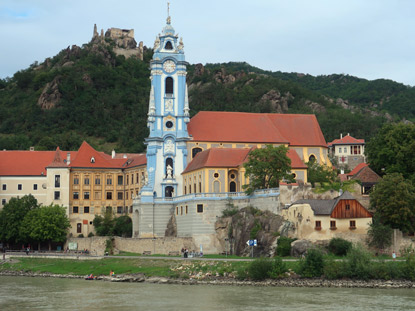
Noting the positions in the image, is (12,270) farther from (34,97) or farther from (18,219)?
(34,97)

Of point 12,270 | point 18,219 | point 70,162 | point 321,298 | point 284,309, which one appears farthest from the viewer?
point 70,162

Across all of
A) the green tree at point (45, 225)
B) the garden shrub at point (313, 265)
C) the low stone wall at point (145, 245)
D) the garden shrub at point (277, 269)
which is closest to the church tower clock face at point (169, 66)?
the green tree at point (45, 225)

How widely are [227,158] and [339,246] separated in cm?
2277

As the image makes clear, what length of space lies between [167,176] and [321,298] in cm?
4145

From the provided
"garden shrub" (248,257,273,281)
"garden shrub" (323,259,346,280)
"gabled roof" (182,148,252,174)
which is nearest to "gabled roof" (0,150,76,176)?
"gabled roof" (182,148,252,174)

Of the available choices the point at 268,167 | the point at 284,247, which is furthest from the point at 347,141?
the point at 284,247

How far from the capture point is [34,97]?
179 metres

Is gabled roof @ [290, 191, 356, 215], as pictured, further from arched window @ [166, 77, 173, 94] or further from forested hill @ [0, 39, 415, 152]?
forested hill @ [0, 39, 415, 152]

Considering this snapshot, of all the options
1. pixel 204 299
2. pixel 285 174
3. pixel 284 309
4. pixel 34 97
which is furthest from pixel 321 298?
pixel 34 97

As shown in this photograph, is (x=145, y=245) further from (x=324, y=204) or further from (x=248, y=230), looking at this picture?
(x=324, y=204)

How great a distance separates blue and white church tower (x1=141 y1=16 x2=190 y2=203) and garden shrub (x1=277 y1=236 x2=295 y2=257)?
24586mm

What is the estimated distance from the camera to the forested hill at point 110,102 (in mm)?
161375

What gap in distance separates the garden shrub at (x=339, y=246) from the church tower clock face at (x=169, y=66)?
36.8 metres

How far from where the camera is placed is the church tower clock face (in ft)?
319
